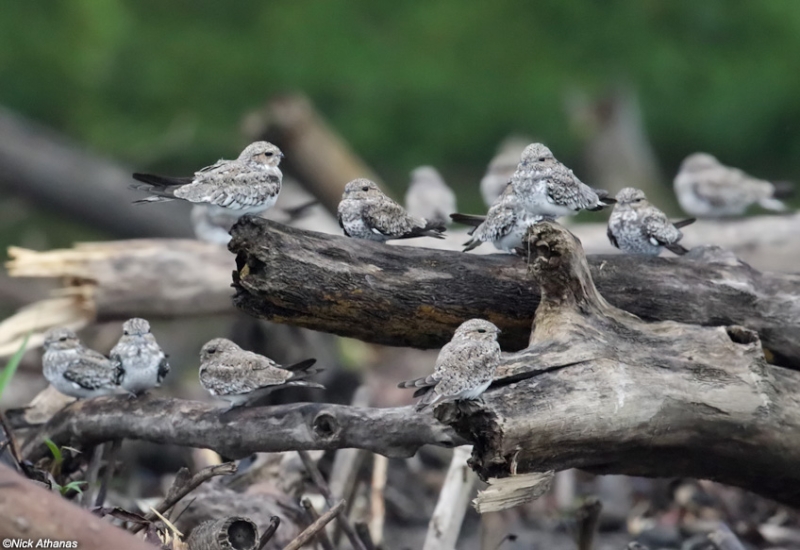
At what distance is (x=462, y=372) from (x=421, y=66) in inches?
332

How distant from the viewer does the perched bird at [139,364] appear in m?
4.68

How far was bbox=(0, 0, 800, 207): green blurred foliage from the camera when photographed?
36.2 ft

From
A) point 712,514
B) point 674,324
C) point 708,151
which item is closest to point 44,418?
point 674,324

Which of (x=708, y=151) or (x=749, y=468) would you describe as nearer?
(x=749, y=468)

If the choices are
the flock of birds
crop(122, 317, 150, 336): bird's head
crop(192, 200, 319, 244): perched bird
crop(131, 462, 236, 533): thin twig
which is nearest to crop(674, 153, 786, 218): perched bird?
the flock of birds

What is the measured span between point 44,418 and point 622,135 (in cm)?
910

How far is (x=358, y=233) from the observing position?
4.52 m

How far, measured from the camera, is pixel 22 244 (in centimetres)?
1220

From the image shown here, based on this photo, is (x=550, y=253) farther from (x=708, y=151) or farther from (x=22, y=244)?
(x=22, y=244)

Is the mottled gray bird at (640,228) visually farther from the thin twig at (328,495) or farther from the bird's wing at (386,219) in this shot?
the thin twig at (328,495)

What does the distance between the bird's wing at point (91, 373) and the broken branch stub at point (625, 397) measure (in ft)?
7.15

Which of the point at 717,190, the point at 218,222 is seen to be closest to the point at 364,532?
the point at 218,222

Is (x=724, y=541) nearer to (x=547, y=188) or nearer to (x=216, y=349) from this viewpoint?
(x=547, y=188)

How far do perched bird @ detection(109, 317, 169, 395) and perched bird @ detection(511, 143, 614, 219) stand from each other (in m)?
1.99
